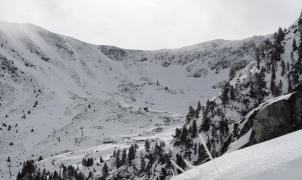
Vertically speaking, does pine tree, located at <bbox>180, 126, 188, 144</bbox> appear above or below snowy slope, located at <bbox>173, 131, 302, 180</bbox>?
below

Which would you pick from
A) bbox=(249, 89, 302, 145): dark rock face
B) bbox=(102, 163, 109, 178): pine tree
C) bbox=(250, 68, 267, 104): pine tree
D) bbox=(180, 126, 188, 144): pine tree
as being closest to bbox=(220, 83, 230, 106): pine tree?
bbox=(250, 68, 267, 104): pine tree

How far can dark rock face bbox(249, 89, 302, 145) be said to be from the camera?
25719 millimetres

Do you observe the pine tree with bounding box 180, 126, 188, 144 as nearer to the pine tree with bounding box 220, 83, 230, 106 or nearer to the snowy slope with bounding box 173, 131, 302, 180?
the pine tree with bounding box 220, 83, 230, 106

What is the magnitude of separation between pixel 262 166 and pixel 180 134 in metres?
115

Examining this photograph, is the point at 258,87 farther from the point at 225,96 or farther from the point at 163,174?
the point at 163,174

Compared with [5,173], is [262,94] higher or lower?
higher

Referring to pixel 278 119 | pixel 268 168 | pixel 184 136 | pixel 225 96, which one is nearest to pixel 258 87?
pixel 225 96

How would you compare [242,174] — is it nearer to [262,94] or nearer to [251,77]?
[262,94]

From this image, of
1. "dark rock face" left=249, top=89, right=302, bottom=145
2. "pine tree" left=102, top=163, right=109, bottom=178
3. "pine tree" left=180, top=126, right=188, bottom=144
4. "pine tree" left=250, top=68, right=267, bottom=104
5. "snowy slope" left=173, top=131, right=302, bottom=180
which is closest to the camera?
"snowy slope" left=173, top=131, right=302, bottom=180

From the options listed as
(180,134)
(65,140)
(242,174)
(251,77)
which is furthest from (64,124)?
(242,174)

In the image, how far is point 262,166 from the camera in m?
6.73

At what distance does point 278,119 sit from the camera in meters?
25.8

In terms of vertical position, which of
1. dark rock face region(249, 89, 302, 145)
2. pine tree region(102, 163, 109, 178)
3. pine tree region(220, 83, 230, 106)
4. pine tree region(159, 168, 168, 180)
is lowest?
pine tree region(102, 163, 109, 178)

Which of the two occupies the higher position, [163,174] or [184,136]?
[184,136]
